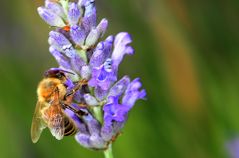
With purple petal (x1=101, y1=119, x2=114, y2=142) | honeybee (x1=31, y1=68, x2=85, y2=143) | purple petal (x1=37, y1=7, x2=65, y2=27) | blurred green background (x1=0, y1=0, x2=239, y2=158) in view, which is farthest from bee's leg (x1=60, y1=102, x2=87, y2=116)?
blurred green background (x1=0, y1=0, x2=239, y2=158)

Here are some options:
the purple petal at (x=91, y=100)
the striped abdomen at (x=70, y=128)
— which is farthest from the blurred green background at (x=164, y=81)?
the purple petal at (x=91, y=100)

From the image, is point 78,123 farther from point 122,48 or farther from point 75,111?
point 122,48

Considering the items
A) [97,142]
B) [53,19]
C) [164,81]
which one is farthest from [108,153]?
[164,81]

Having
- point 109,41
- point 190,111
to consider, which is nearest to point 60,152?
point 190,111

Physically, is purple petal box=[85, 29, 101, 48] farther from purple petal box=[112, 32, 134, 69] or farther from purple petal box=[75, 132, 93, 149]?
purple petal box=[75, 132, 93, 149]

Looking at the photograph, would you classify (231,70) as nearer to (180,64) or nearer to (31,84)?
(180,64)
